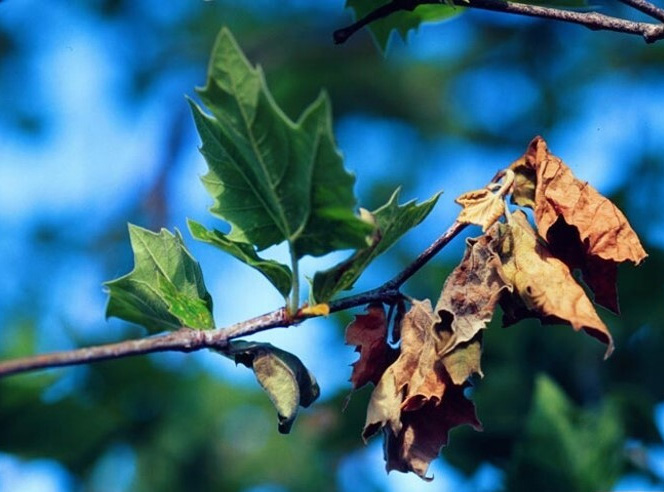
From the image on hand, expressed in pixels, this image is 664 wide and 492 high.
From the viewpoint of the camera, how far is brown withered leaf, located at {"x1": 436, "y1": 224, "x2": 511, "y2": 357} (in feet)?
5.23

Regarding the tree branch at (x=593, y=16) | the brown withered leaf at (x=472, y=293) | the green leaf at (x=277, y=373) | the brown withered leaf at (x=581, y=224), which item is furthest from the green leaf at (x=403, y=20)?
the green leaf at (x=277, y=373)

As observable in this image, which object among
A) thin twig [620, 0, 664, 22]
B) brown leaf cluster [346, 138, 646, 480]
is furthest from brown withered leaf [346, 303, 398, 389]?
thin twig [620, 0, 664, 22]

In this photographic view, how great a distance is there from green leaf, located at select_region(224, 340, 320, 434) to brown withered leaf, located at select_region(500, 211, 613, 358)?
1.18ft

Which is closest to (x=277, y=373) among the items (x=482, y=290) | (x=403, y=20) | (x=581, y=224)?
(x=482, y=290)

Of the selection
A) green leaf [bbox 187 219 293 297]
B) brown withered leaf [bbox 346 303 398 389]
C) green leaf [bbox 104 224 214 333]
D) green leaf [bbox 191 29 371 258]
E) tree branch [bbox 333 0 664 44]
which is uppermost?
tree branch [bbox 333 0 664 44]

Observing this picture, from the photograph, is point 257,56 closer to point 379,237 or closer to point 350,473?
point 350,473

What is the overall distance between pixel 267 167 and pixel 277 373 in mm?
340

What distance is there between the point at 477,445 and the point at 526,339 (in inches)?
25.5

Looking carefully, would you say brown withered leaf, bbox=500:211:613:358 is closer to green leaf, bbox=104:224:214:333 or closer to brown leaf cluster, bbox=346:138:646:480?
brown leaf cluster, bbox=346:138:646:480

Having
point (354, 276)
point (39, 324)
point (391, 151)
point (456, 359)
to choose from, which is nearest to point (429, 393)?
point (456, 359)

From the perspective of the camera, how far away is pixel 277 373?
1.61 meters

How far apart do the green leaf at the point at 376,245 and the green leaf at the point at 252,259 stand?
68 millimetres

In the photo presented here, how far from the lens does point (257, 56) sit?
904 cm

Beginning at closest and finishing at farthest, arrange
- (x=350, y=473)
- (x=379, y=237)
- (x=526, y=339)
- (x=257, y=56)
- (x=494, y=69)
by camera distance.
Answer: (x=379, y=237), (x=526, y=339), (x=350, y=473), (x=257, y=56), (x=494, y=69)
